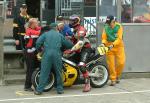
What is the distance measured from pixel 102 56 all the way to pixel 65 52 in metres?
1.01

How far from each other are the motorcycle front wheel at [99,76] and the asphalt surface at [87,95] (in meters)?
0.14

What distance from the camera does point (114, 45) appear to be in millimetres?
13461

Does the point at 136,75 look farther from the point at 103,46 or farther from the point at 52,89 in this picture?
the point at 52,89

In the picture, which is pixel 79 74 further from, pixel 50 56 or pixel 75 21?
pixel 75 21

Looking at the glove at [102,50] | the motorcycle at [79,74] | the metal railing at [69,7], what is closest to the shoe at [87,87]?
the motorcycle at [79,74]

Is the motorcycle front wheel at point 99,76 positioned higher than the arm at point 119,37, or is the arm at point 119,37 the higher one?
the arm at point 119,37

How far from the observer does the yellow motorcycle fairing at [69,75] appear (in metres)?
12.7

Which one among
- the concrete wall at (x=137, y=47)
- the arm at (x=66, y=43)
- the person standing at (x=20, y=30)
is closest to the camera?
the arm at (x=66, y=43)

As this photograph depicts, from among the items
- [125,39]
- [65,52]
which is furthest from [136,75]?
[65,52]

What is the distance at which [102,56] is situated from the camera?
13398mm

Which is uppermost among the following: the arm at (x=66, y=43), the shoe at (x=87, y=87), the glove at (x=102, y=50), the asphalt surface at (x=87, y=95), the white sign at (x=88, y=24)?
the white sign at (x=88, y=24)

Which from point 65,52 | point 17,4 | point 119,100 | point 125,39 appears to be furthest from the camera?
point 17,4

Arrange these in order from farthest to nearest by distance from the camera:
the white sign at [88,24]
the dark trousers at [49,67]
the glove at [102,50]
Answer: the white sign at [88,24], the glove at [102,50], the dark trousers at [49,67]

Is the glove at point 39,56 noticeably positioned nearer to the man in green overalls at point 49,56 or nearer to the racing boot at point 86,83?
the man in green overalls at point 49,56
